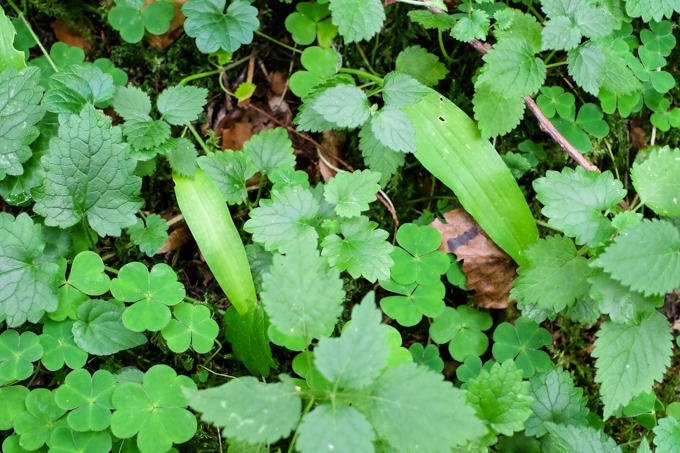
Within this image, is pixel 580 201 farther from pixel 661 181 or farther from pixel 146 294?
pixel 146 294

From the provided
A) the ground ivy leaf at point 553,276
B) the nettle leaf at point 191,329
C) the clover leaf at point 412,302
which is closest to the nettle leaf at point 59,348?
the nettle leaf at point 191,329

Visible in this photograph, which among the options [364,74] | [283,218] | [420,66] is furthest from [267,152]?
[420,66]

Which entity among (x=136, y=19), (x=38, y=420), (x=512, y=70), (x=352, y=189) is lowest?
(x=38, y=420)

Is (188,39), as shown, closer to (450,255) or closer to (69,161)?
(69,161)

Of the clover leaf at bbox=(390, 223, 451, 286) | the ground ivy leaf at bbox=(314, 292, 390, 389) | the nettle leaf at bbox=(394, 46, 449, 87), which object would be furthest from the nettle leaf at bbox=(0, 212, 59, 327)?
→ the nettle leaf at bbox=(394, 46, 449, 87)

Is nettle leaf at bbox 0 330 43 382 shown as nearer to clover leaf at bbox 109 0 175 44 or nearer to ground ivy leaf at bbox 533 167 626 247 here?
clover leaf at bbox 109 0 175 44

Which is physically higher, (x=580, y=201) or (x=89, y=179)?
(x=580, y=201)
